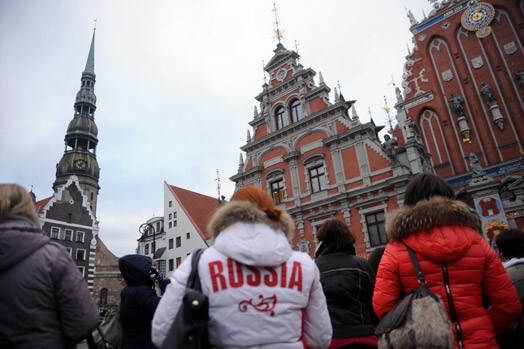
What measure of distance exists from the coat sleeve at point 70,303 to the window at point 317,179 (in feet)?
48.2

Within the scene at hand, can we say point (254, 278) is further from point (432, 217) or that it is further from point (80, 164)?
point (80, 164)

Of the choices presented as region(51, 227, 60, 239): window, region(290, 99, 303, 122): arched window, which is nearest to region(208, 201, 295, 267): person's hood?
region(290, 99, 303, 122): arched window

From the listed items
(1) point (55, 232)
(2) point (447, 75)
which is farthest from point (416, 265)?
(1) point (55, 232)

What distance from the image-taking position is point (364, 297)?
326 centimetres

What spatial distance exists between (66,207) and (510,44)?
3342 centimetres

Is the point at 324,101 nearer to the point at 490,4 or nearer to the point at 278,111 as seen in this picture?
the point at 278,111

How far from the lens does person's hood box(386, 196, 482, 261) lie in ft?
6.78

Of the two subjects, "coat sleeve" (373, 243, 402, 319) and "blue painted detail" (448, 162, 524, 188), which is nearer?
"coat sleeve" (373, 243, 402, 319)

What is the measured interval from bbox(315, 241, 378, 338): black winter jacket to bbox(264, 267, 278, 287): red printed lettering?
1621 millimetres

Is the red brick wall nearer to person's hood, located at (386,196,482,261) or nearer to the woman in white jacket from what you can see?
the woman in white jacket

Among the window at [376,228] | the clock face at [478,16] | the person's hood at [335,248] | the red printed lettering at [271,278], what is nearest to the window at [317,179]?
the window at [376,228]

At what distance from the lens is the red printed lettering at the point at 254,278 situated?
180 cm

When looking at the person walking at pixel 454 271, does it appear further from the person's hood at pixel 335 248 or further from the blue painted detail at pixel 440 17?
the blue painted detail at pixel 440 17

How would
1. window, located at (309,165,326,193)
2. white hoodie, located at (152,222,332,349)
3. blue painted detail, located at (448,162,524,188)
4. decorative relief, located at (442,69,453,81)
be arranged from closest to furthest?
white hoodie, located at (152,222,332,349) < blue painted detail, located at (448,162,524,188) < window, located at (309,165,326,193) < decorative relief, located at (442,69,453,81)
